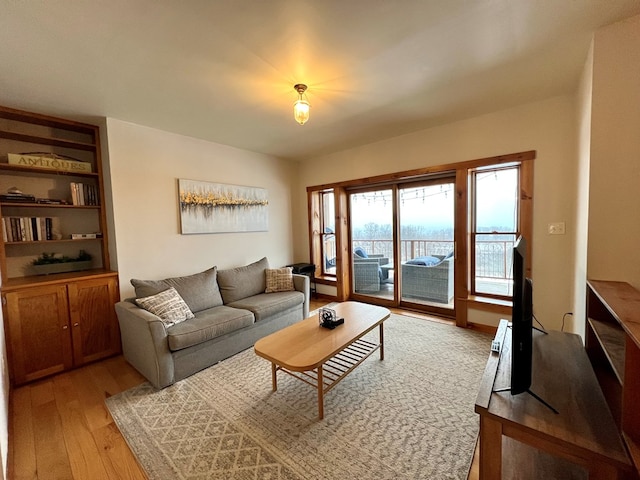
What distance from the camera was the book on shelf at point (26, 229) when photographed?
2.46 meters

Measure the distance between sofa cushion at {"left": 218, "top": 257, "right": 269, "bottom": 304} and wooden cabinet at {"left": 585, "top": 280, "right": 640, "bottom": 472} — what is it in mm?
3190

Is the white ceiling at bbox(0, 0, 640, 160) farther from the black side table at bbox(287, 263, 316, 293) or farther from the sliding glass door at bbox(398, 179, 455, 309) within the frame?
the black side table at bbox(287, 263, 316, 293)

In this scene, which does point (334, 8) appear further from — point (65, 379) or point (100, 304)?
point (65, 379)

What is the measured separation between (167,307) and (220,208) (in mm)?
1667

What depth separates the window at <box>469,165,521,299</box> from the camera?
9.97ft

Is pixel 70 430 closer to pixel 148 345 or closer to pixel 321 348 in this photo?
pixel 148 345

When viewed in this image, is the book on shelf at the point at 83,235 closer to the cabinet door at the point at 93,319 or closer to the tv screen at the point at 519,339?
the cabinet door at the point at 93,319

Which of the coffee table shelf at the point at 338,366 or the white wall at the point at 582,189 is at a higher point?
the white wall at the point at 582,189

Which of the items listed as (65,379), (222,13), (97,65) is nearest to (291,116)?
(222,13)

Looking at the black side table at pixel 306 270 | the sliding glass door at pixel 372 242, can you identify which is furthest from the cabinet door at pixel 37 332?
the sliding glass door at pixel 372 242

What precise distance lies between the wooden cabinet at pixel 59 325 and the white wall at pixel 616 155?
14.0 ft

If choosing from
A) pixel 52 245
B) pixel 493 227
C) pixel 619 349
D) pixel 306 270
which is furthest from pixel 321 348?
pixel 52 245

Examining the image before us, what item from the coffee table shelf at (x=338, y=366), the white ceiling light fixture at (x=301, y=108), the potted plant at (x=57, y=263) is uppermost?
the white ceiling light fixture at (x=301, y=108)

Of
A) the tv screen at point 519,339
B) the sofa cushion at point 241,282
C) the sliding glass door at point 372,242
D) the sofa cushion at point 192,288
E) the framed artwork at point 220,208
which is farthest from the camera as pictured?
the sliding glass door at point 372,242
